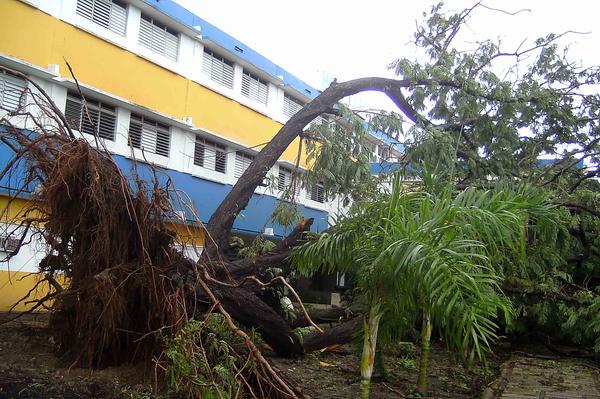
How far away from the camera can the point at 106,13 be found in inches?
→ 491

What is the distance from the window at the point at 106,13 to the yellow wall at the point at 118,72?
0.46 meters

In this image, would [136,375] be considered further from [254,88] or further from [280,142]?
[254,88]

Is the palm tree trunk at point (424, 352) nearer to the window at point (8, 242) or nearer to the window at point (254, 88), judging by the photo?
the window at point (8, 242)

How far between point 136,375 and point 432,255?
11.7ft

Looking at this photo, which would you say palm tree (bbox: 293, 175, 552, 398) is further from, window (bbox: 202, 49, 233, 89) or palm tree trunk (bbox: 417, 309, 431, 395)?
window (bbox: 202, 49, 233, 89)

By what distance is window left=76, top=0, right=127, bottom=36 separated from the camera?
1197cm

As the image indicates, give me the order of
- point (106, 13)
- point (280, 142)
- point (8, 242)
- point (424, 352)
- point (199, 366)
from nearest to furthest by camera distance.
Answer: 1. point (199, 366)
2. point (424, 352)
3. point (8, 242)
4. point (280, 142)
5. point (106, 13)

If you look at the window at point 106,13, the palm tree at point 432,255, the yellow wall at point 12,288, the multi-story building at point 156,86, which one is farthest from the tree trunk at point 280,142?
the window at point 106,13

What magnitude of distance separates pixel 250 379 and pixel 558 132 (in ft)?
24.4

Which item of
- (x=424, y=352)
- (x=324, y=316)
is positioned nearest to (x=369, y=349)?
(x=424, y=352)

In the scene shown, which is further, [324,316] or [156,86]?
A: [156,86]

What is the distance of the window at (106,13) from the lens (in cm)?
1197

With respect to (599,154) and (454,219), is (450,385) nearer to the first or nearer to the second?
(454,219)

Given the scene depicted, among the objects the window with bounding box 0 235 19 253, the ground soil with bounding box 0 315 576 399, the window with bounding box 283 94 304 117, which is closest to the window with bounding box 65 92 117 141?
the window with bounding box 0 235 19 253
